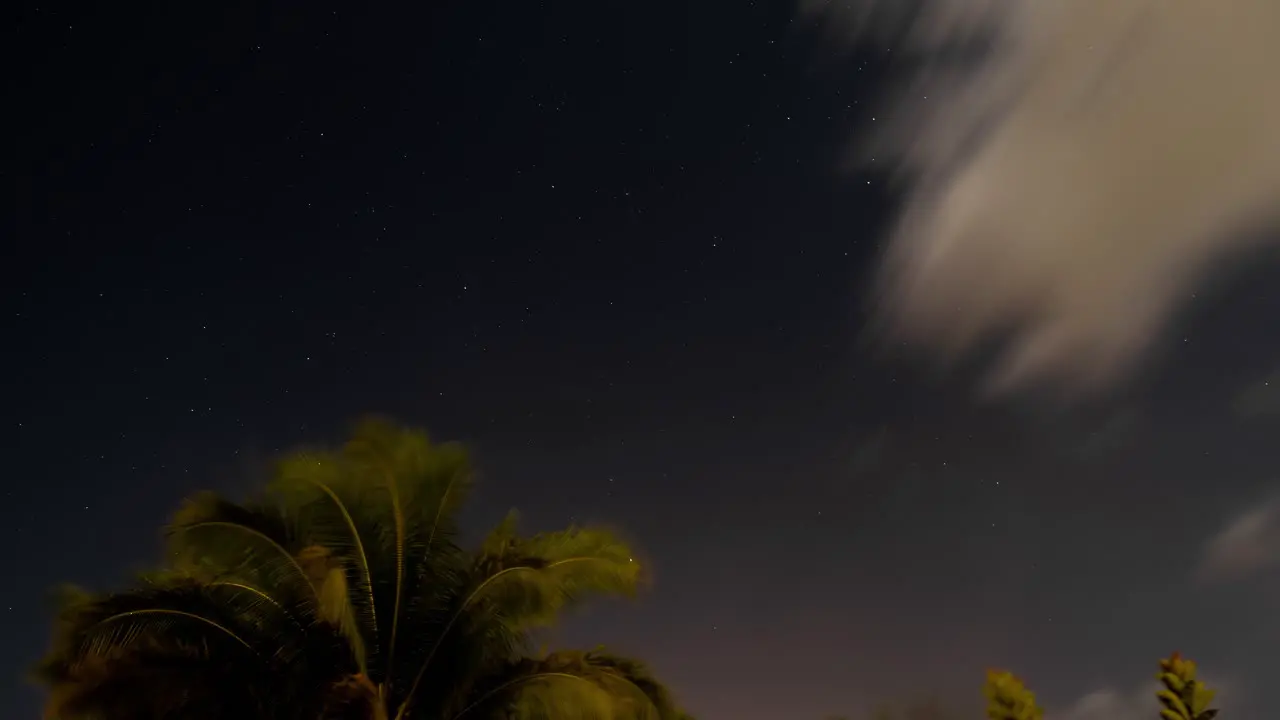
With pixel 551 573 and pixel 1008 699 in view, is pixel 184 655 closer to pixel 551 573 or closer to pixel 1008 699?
pixel 551 573

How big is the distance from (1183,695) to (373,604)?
63.7 ft

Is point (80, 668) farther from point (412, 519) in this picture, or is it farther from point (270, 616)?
point (412, 519)

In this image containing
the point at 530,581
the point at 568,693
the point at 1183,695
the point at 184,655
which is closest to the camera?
the point at 184,655

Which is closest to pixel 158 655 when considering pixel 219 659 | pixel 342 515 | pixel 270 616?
pixel 219 659

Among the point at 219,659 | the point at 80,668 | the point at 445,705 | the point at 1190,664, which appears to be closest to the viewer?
the point at 80,668

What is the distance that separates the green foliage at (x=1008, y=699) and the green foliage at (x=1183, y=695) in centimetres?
526

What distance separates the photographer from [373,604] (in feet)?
47.6

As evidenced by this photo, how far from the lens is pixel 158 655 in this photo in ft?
41.7

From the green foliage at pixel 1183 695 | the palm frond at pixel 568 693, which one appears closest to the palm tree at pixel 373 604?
the palm frond at pixel 568 693

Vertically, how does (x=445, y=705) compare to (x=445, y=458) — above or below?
below

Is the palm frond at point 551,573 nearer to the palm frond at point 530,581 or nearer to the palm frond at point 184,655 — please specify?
the palm frond at point 530,581

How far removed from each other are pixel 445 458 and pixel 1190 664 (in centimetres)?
1909

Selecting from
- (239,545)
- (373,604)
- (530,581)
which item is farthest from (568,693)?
(239,545)

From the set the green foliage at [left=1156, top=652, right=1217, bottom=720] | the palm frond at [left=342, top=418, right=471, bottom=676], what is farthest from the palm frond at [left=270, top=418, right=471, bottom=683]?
the green foliage at [left=1156, top=652, right=1217, bottom=720]
